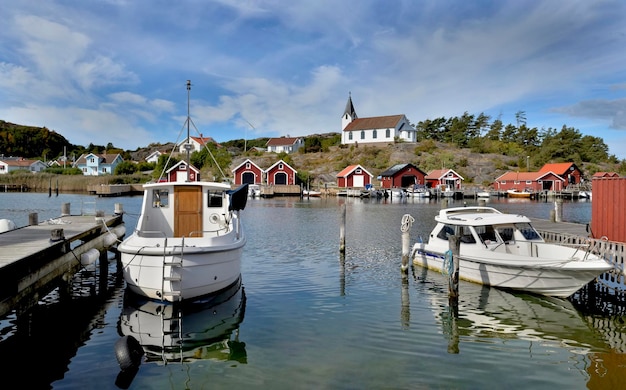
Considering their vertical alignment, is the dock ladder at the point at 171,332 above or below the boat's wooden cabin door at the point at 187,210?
below

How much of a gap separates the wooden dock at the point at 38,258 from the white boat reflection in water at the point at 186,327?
2.07 m

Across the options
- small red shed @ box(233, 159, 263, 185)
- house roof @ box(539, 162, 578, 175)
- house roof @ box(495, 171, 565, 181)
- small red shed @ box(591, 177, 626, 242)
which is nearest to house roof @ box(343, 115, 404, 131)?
house roof @ box(495, 171, 565, 181)

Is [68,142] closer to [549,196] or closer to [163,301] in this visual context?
[549,196]

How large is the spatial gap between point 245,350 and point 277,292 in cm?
499

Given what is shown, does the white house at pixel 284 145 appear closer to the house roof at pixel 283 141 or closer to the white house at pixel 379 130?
the house roof at pixel 283 141

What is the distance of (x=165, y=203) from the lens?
15844 mm

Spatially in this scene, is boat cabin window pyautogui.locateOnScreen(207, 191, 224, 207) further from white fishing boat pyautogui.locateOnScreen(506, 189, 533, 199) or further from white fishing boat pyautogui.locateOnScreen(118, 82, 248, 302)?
white fishing boat pyautogui.locateOnScreen(506, 189, 533, 199)

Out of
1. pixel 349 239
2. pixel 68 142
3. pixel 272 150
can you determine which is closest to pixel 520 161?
pixel 272 150

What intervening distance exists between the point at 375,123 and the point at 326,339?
107437 millimetres

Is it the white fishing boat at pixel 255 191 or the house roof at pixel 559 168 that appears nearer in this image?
the white fishing boat at pixel 255 191

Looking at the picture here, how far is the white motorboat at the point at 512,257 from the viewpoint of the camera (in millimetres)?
13180

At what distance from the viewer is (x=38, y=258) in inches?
425

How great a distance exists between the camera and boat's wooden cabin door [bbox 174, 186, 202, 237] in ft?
51.8

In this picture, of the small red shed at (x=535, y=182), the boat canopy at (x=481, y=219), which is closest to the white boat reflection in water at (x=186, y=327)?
the boat canopy at (x=481, y=219)
